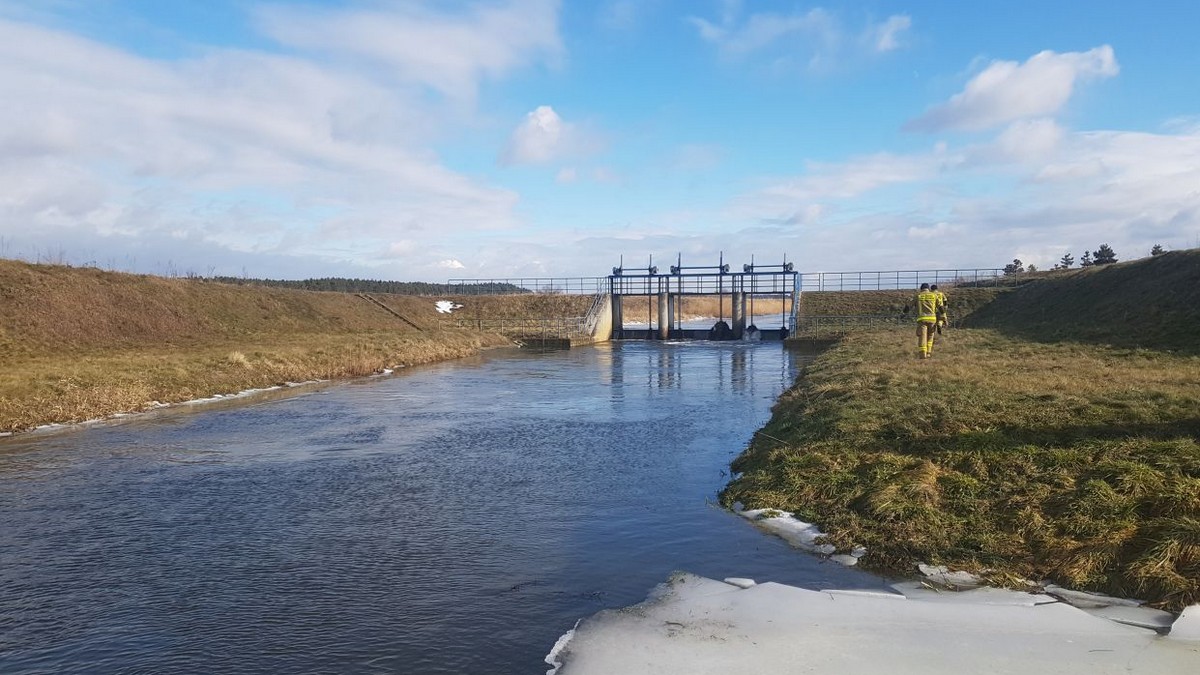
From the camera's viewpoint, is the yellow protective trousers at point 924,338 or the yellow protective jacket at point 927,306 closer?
the yellow protective jacket at point 927,306

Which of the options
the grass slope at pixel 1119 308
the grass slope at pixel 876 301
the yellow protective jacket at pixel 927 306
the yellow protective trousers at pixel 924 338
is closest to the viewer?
the yellow protective jacket at pixel 927 306

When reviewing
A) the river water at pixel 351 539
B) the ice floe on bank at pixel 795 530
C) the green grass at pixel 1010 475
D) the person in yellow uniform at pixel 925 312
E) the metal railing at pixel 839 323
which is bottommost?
the river water at pixel 351 539

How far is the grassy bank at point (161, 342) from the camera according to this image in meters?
19.8

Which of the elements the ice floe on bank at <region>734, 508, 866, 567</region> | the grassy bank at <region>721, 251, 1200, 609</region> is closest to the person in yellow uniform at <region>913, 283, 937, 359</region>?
the grassy bank at <region>721, 251, 1200, 609</region>

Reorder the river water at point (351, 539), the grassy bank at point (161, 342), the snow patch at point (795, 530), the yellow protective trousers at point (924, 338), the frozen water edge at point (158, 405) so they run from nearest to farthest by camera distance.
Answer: the river water at point (351, 539) < the snow patch at point (795, 530) < the frozen water edge at point (158, 405) < the grassy bank at point (161, 342) < the yellow protective trousers at point (924, 338)

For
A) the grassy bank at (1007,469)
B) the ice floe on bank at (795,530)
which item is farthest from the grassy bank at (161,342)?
the grassy bank at (1007,469)

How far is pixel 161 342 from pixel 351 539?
27.1m

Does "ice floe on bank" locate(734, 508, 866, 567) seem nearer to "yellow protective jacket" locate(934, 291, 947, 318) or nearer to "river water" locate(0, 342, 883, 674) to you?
"river water" locate(0, 342, 883, 674)

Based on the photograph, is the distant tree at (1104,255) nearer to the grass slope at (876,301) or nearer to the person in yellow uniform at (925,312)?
the grass slope at (876,301)

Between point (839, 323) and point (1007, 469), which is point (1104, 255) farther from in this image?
point (1007, 469)

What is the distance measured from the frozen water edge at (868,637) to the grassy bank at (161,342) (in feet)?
52.6

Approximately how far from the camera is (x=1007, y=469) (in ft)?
31.2

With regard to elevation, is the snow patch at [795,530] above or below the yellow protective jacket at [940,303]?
below

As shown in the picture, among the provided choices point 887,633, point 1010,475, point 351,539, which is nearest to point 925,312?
point 1010,475
